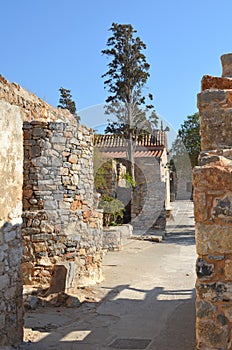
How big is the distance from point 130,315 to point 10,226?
→ 3.13 m

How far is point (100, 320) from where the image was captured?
685 cm

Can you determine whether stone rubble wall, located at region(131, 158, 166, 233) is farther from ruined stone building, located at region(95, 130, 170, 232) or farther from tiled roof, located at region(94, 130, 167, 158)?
tiled roof, located at region(94, 130, 167, 158)

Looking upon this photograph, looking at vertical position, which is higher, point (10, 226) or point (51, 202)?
point (51, 202)

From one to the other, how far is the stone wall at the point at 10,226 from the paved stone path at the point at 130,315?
48 cm

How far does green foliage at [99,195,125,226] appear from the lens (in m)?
16.7

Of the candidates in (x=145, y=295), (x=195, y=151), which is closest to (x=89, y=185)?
(x=145, y=295)

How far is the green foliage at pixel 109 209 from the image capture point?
16.7 meters

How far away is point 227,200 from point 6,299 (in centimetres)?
273

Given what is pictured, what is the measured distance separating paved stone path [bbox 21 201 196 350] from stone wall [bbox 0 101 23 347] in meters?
0.48

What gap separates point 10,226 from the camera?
4887mm

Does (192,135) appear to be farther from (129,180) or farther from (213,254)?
(213,254)

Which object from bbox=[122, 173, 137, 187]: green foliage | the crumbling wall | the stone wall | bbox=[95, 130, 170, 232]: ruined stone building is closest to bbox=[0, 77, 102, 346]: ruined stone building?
the crumbling wall

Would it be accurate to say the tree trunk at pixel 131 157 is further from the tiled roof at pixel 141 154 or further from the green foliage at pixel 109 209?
the green foliage at pixel 109 209

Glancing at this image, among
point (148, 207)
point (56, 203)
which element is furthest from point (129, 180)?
point (56, 203)
